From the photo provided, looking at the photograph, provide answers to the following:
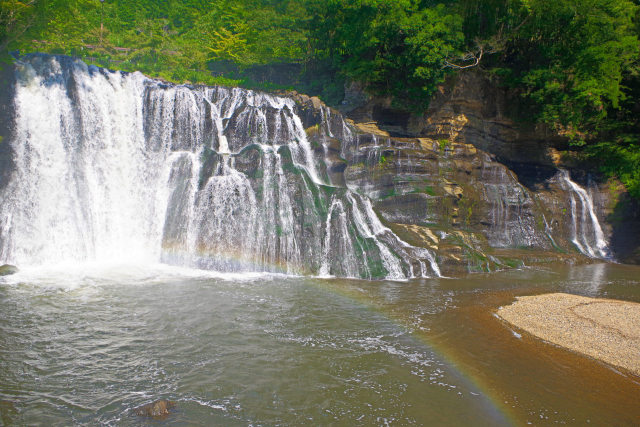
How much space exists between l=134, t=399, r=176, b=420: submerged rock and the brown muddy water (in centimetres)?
11

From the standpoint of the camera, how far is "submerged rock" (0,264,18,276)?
43.6ft

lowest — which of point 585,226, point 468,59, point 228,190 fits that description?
point 585,226

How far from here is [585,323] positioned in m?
9.76

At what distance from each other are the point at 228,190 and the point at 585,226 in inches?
753

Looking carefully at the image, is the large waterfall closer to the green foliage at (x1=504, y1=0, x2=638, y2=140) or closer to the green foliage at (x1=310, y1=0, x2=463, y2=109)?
the green foliage at (x1=310, y1=0, x2=463, y2=109)

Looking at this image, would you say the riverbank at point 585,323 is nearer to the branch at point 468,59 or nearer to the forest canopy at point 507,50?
the forest canopy at point 507,50

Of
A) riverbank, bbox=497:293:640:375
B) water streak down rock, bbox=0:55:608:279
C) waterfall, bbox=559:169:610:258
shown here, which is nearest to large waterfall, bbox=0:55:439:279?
water streak down rock, bbox=0:55:608:279

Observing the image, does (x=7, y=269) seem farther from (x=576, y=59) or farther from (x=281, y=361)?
(x=576, y=59)

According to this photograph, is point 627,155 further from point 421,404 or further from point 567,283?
point 421,404

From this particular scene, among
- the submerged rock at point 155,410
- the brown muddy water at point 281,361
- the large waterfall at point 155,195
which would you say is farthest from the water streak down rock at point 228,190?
the submerged rock at point 155,410

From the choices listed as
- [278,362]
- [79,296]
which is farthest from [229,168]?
[278,362]

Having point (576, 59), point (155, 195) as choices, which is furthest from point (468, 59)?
point (155, 195)

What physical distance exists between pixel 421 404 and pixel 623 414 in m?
2.90

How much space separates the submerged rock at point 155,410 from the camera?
5.85 metres
